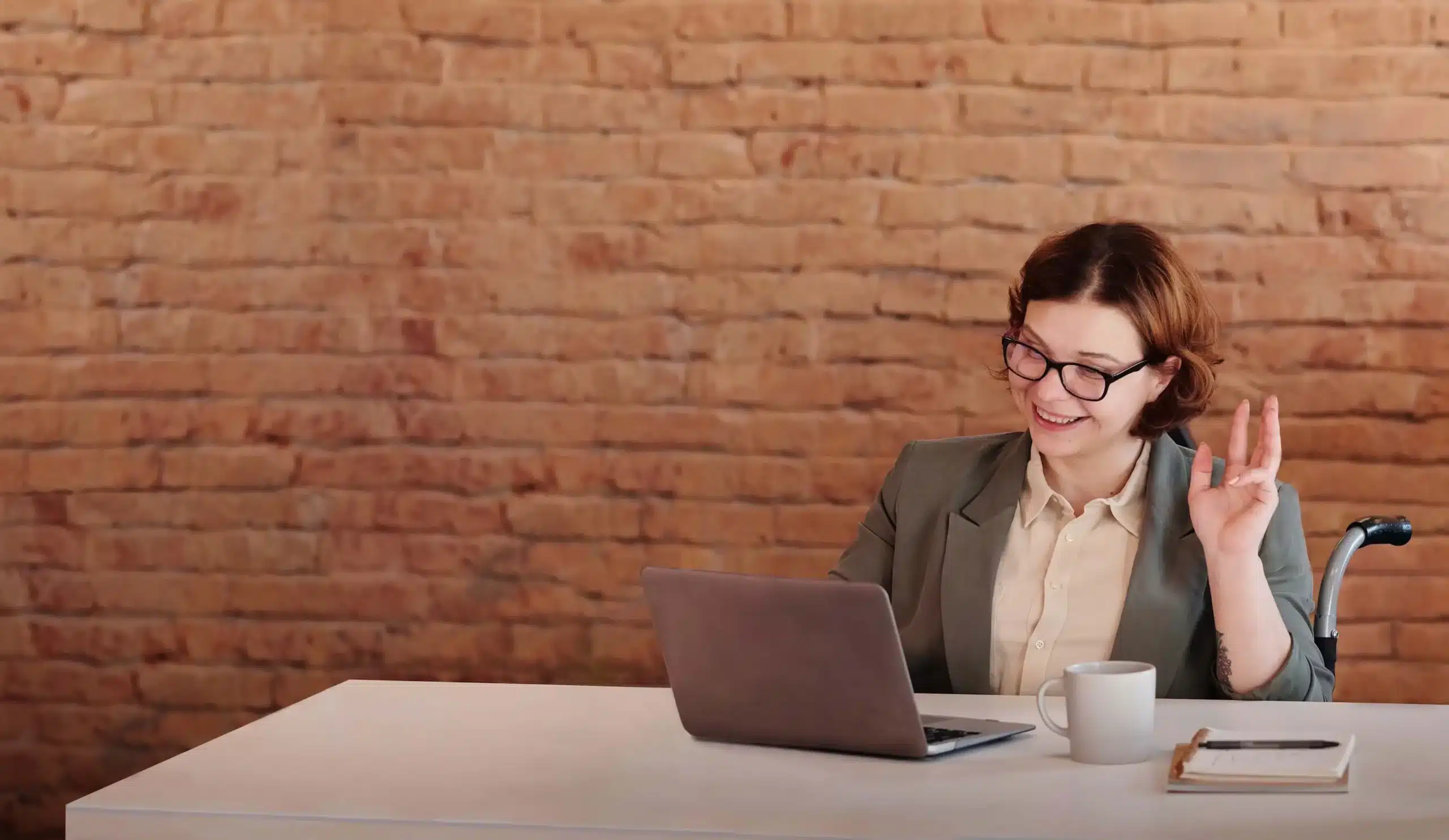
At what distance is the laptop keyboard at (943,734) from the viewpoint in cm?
146

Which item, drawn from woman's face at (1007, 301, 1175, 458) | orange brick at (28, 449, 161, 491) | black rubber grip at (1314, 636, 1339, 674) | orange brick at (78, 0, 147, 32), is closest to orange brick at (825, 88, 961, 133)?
woman's face at (1007, 301, 1175, 458)

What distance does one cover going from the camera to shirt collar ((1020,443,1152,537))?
6.70ft

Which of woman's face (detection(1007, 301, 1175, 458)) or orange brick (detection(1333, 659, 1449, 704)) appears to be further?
orange brick (detection(1333, 659, 1449, 704))

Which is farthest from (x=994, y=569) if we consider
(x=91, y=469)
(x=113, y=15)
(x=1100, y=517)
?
(x=113, y=15)

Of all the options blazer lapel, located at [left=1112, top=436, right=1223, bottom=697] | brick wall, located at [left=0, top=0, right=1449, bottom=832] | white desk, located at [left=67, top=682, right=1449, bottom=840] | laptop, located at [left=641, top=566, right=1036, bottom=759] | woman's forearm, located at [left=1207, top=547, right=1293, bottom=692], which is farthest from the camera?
brick wall, located at [left=0, top=0, right=1449, bottom=832]

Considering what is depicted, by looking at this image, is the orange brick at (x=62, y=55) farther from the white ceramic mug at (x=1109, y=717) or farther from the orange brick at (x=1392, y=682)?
the orange brick at (x=1392, y=682)

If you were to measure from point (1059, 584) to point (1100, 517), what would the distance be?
0.11m

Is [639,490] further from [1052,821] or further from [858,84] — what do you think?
[1052,821]

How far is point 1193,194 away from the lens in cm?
274

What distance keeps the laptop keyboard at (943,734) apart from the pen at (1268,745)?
219 millimetres

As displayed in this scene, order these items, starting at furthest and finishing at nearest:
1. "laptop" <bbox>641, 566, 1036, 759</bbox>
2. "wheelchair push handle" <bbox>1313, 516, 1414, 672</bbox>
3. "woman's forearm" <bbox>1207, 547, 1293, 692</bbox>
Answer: "wheelchair push handle" <bbox>1313, 516, 1414, 672</bbox> → "woman's forearm" <bbox>1207, 547, 1293, 692</bbox> → "laptop" <bbox>641, 566, 1036, 759</bbox>

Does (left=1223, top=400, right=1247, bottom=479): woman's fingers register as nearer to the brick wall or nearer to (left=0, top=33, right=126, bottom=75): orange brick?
the brick wall

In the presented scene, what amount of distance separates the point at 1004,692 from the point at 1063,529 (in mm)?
231

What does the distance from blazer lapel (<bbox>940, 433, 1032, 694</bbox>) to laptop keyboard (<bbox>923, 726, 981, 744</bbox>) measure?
1.65 feet
